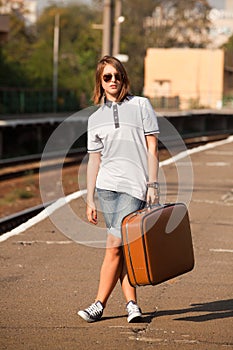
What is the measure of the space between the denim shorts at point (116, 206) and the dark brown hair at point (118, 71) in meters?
0.62

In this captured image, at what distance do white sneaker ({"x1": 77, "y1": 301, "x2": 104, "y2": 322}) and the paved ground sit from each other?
2.0 inches

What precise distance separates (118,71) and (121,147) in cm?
49

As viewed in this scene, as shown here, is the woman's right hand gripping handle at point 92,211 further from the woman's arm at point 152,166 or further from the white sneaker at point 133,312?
the white sneaker at point 133,312

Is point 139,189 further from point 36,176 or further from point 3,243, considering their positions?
point 36,176

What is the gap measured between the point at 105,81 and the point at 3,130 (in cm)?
2627

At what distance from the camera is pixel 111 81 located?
6.54 m

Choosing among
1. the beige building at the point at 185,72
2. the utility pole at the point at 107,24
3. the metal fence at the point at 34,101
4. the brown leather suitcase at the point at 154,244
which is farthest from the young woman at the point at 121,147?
the beige building at the point at 185,72

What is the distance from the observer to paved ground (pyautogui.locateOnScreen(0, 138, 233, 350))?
20.5 feet

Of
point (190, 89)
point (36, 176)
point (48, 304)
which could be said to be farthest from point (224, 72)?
point (48, 304)

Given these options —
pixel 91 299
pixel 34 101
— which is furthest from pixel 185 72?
pixel 91 299

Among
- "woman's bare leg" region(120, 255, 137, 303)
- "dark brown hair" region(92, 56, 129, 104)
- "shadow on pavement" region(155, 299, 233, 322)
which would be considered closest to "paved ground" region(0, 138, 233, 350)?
"shadow on pavement" region(155, 299, 233, 322)

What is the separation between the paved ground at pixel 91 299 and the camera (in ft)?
20.5

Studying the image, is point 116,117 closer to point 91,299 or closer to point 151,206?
point 151,206

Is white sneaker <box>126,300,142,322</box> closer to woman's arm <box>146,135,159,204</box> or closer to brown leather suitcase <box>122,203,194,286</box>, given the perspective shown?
brown leather suitcase <box>122,203,194,286</box>
